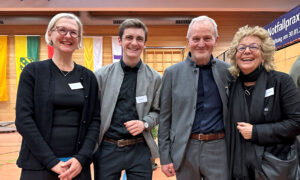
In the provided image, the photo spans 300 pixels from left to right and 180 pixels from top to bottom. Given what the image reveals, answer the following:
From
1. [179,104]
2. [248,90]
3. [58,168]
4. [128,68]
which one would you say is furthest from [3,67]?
[248,90]

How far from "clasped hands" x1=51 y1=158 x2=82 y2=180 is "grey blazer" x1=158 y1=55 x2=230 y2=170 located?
64 centimetres

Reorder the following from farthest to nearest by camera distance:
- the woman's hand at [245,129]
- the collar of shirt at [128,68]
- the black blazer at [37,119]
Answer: the collar of shirt at [128,68] < the woman's hand at [245,129] < the black blazer at [37,119]

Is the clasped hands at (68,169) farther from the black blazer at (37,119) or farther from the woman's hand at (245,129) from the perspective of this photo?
the woman's hand at (245,129)

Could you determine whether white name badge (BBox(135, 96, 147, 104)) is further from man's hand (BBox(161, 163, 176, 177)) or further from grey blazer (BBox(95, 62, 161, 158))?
man's hand (BBox(161, 163, 176, 177))

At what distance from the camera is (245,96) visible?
151cm

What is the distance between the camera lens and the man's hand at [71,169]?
4.30 feet

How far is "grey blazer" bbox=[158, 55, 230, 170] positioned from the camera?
159 centimetres

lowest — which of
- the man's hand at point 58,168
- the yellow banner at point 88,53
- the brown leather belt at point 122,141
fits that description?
the man's hand at point 58,168

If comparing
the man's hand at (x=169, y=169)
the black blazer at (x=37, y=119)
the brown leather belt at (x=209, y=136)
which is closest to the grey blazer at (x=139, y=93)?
the man's hand at (x=169, y=169)

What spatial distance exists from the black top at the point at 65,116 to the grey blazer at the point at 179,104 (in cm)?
65

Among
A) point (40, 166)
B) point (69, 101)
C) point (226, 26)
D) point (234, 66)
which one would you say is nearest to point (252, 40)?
point (234, 66)

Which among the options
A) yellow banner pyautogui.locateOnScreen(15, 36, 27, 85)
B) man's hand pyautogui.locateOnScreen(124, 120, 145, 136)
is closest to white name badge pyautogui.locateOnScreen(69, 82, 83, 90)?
man's hand pyautogui.locateOnScreen(124, 120, 145, 136)

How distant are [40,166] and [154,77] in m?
1.05

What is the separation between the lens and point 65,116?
1379mm
